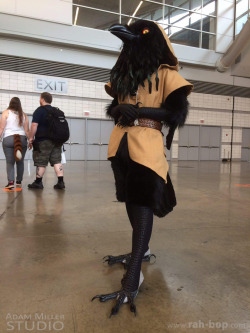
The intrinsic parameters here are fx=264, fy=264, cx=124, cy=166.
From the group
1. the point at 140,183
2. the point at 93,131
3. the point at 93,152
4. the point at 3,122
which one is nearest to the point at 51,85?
the point at 93,131

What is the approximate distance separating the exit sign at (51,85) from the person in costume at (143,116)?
11.6 metres

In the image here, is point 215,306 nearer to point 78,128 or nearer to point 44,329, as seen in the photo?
point 44,329

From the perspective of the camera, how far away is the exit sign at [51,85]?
12.0m

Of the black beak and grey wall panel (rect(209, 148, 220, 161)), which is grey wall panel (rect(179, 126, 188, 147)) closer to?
grey wall panel (rect(209, 148, 220, 161))

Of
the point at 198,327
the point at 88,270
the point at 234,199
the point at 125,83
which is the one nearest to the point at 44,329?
the point at 88,270

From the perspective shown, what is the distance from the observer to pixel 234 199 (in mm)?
4090

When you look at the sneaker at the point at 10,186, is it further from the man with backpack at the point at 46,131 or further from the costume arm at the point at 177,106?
the costume arm at the point at 177,106

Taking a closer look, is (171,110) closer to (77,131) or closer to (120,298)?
(120,298)

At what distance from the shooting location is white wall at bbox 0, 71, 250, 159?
11.7 meters

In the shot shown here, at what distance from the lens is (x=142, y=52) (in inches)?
→ 57.2

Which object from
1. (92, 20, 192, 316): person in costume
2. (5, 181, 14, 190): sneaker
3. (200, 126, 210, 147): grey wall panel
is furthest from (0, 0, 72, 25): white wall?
(92, 20, 192, 316): person in costume

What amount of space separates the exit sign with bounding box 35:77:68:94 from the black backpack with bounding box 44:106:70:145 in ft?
27.9

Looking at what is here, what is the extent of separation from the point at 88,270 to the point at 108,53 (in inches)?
495

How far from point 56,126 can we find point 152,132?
313 centimetres
